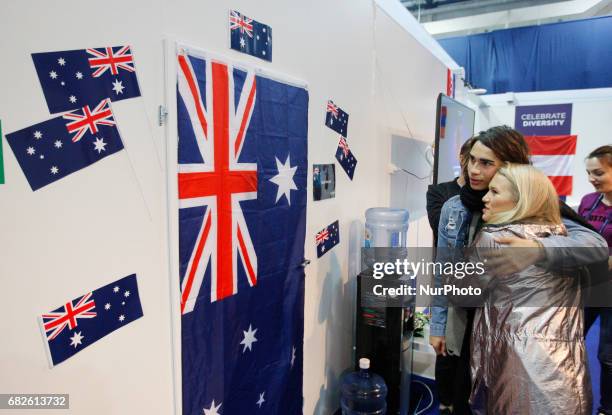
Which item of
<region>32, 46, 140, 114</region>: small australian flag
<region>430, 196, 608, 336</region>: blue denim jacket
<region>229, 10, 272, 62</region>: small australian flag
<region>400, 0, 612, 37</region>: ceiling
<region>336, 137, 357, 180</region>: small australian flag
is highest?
<region>400, 0, 612, 37</region>: ceiling

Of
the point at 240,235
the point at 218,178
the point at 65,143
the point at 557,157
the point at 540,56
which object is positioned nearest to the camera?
the point at 65,143

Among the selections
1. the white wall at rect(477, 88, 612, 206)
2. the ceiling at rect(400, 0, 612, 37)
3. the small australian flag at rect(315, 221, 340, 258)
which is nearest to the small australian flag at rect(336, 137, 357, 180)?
the small australian flag at rect(315, 221, 340, 258)

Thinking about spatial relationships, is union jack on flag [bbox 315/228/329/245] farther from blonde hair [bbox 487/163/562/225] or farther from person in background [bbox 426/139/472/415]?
blonde hair [bbox 487/163/562/225]

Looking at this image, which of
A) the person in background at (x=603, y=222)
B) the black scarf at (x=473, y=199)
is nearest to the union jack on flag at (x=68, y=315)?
the black scarf at (x=473, y=199)

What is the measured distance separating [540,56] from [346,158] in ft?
22.4

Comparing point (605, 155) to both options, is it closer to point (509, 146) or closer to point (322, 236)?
point (509, 146)

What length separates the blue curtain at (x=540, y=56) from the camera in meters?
7.07

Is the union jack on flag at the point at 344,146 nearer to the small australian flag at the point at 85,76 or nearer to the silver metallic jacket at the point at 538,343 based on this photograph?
the silver metallic jacket at the point at 538,343

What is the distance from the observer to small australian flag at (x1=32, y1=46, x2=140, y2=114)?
100 cm

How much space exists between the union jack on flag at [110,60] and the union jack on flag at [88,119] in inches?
3.4

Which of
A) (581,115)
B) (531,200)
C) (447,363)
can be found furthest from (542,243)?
(581,115)

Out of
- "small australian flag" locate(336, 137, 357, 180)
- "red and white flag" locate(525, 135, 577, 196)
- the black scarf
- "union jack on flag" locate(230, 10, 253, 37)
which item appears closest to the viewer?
"union jack on flag" locate(230, 10, 253, 37)

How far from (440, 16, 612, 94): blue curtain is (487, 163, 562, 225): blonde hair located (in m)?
7.32

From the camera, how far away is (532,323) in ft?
4.24
